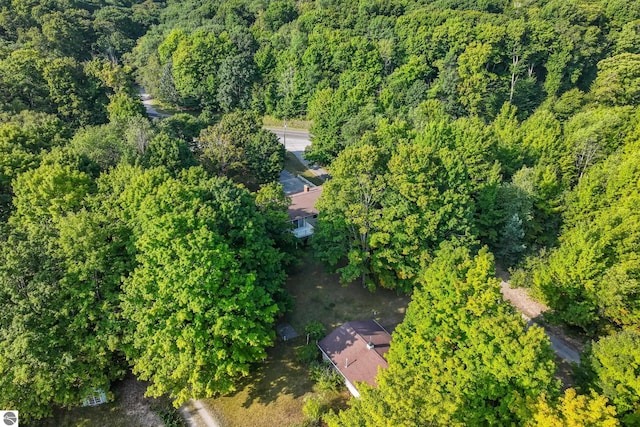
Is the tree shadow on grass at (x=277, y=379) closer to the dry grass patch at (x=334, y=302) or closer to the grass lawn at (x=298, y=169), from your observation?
the dry grass patch at (x=334, y=302)

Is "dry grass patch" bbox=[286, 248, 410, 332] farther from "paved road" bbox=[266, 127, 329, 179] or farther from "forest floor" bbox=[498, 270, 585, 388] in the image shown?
"paved road" bbox=[266, 127, 329, 179]

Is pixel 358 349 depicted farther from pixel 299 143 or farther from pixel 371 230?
pixel 299 143

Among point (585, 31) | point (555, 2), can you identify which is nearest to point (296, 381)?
point (585, 31)

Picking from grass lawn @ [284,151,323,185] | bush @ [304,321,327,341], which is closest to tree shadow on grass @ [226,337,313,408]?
bush @ [304,321,327,341]

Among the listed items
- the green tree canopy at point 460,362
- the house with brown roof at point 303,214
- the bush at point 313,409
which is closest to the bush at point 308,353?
the bush at point 313,409

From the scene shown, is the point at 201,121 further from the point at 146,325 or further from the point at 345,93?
the point at 146,325

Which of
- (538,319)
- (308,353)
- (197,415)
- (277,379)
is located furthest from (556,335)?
(197,415)
